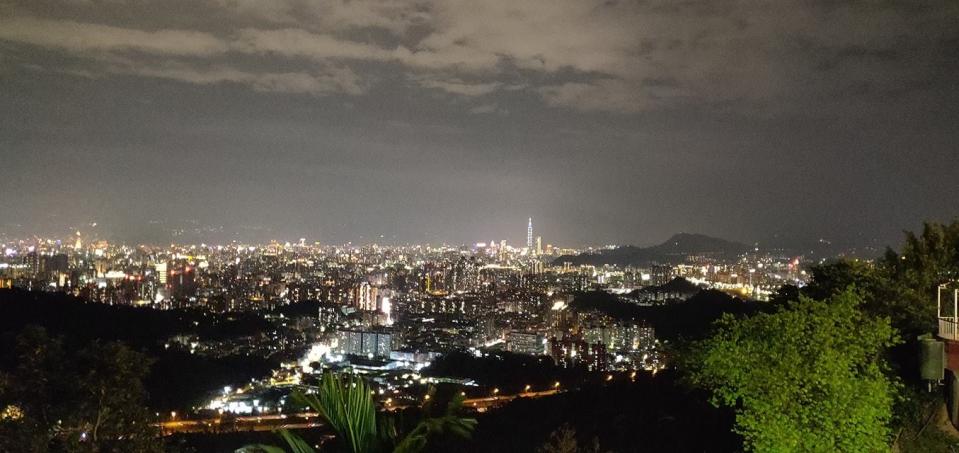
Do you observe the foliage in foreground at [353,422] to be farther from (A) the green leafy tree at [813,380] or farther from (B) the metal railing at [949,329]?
(B) the metal railing at [949,329]

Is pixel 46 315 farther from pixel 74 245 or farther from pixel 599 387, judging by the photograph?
pixel 74 245

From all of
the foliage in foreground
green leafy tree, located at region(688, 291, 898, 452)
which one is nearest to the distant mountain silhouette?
green leafy tree, located at region(688, 291, 898, 452)

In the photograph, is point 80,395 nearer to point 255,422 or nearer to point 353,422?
point 353,422

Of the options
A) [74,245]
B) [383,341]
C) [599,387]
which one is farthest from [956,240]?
[74,245]

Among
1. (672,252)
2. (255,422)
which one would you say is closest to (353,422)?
(255,422)

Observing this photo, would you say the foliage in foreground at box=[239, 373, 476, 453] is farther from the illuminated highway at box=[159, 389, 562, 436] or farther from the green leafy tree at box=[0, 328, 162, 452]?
the illuminated highway at box=[159, 389, 562, 436]

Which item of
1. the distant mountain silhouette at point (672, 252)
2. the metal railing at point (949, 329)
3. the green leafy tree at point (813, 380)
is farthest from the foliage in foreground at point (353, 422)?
the distant mountain silhouette at point (672, 252)
